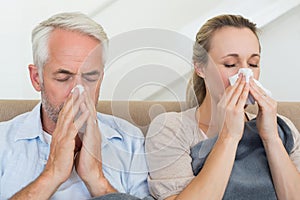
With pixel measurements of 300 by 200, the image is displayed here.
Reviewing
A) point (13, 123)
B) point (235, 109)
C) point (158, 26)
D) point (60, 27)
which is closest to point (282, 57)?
point (158, 26)

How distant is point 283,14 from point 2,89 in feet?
3.97

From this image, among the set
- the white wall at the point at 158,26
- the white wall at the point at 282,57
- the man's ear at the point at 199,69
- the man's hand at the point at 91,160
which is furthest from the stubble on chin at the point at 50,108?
the white wall at the point at 282,57

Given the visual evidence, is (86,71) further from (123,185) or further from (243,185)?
(243,185)

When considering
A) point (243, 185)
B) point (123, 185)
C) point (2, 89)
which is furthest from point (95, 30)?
point (2, 89)

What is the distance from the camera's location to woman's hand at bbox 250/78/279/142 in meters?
1.22

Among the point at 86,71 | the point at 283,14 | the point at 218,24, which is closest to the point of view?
the point at 86,71

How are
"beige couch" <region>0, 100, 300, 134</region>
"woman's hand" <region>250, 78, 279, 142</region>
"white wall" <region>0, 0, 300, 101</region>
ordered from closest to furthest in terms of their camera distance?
1. "woman's hand" <region>250, 78, 279, 142</region>
2. "beige couch" <region>0, 100, 300, 134</region>
3. "white wall" <region>0, 0, 300, 101</region>

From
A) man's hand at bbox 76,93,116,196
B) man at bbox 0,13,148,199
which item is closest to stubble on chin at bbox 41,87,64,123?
man at bbox 0,13,148,199

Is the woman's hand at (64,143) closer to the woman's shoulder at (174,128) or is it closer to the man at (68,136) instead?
the man at (68,136)

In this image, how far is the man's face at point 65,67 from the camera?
119cm

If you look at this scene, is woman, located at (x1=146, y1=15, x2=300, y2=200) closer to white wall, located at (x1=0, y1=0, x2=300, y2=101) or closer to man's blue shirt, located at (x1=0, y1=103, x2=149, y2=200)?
man's blue shirt, located at (x1=0, y1=103, x2=149, y2=200)

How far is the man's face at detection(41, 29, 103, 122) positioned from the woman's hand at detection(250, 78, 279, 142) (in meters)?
0.41

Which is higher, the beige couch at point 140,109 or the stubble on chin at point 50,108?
the stubble on chin at point 50,108

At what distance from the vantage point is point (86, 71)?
3.79 ft
